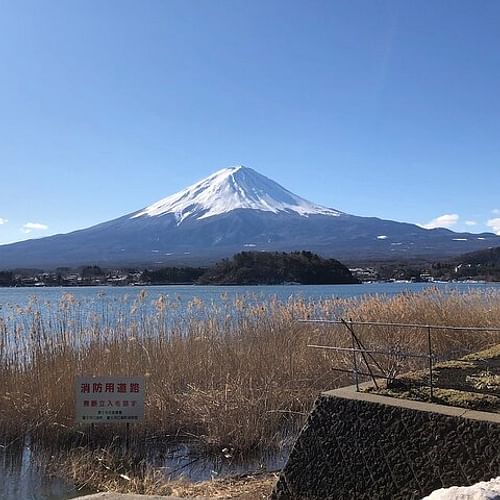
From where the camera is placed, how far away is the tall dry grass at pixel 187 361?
7.10 meters

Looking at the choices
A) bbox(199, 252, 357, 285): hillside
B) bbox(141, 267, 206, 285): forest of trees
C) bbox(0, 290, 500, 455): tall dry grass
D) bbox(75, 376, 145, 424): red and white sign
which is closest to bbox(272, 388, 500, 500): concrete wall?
bbox(0, 290, 500, 455): tall dry grass

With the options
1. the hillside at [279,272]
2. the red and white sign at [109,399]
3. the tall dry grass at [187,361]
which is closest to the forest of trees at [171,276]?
the hillside at [279,272]

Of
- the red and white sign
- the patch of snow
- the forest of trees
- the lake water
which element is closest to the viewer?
the patch of snow

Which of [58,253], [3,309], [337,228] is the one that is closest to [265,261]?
[3,309]

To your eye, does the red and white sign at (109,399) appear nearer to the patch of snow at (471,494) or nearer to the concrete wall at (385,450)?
the concrete wall at (385,450)

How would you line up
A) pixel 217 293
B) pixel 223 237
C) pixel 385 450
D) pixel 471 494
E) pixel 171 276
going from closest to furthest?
1. pixel 471 494
2. pixel 385 450
3. pixel 217 293
4. pixel 171 276
5. pixel 223 237

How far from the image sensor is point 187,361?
26.9ft

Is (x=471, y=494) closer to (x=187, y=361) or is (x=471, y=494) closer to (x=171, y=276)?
(x=187, y=361)

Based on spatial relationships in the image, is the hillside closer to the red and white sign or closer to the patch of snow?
the red and white sign

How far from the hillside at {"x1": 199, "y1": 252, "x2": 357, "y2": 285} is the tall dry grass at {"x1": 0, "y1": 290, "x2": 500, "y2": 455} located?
2240cm

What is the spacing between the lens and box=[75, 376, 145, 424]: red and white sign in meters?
6.71

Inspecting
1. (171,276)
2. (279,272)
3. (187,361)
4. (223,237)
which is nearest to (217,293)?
(187,361)

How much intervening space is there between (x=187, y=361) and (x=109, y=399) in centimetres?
159

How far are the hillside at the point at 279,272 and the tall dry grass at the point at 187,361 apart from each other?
73.5ft
